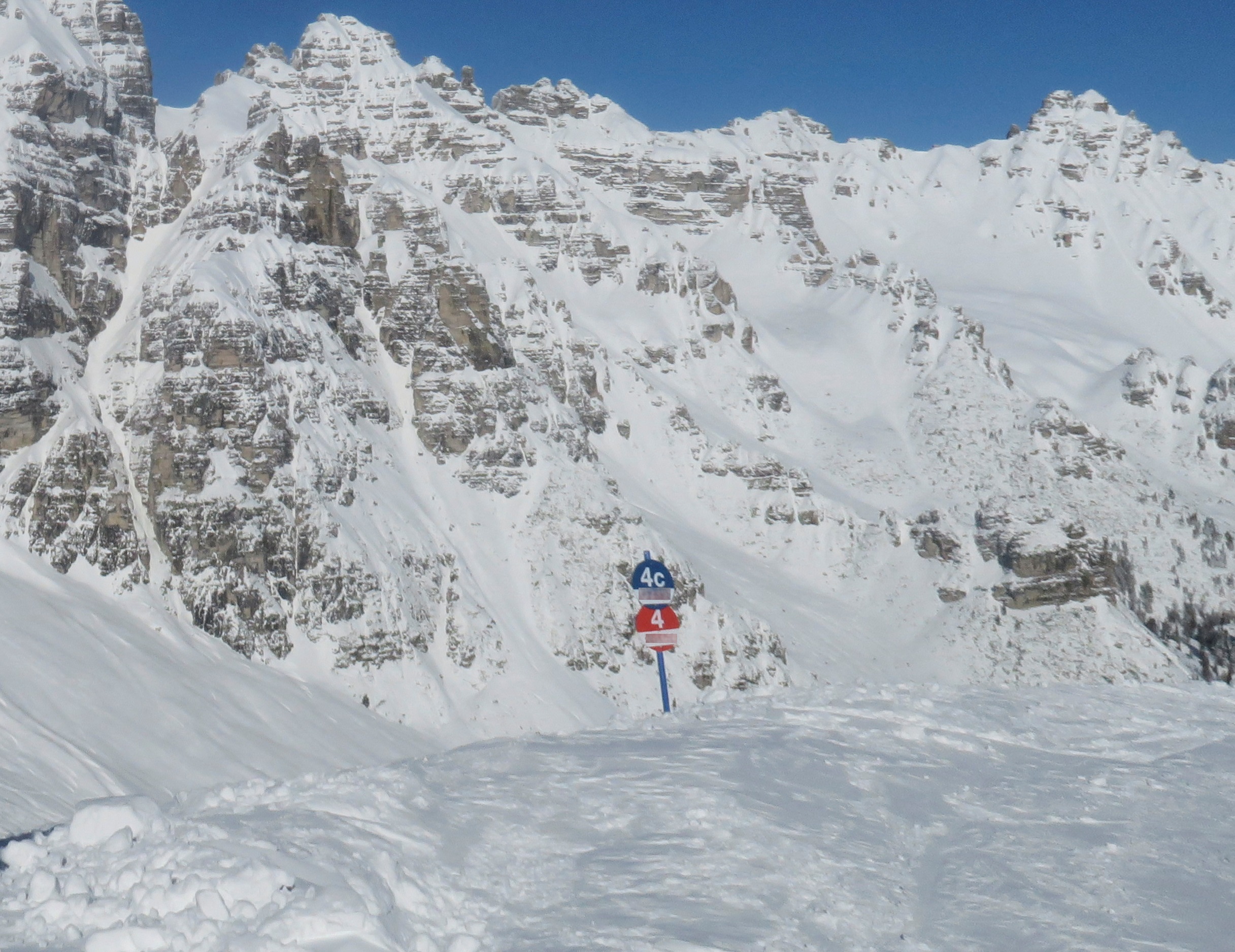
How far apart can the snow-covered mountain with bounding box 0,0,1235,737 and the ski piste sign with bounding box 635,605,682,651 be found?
252 ft

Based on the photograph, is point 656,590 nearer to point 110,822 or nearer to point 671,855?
point 671,855

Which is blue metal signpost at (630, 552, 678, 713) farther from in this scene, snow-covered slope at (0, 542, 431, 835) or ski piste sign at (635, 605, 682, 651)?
snow-covered slope at (0, 542, 431, 835)

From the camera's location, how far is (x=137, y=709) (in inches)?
2712

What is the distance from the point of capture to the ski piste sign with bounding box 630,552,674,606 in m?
20.3

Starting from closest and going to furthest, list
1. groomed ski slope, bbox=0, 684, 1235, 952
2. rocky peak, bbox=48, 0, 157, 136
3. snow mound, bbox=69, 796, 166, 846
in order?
groomed ski slope, bbox=0, 684, 1235, 952 < snow mound, bbox=69, 796, 166, 846 < rocky peak, bbox=48, 0, 157, 136

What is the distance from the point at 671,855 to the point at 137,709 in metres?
65.1

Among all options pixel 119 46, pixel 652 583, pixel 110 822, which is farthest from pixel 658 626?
pixel 119 46

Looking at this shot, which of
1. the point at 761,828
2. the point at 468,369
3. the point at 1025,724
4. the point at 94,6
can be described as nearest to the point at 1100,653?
the point at 468,369

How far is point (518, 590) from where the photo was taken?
4464 inches

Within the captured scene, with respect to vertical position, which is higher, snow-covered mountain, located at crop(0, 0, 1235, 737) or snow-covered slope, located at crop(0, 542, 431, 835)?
snow-covered mountain, located at crop(0, 0, 1235, 737)

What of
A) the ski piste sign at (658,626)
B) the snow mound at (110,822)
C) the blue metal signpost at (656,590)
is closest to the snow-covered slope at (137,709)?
the ski piste sign at (658,626)

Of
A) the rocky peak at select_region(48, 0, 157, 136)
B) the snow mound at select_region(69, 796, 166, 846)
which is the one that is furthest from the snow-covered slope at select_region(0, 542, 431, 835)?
the rocky peak at select_region(48, 0, 157, 136)

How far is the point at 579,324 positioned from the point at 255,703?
92501 mm

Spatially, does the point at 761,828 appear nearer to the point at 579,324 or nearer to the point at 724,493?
the point at 724,493
